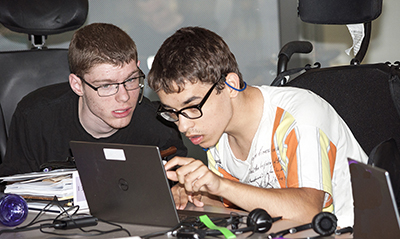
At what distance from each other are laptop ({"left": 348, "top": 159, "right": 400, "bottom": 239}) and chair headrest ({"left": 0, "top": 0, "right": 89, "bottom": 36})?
153 cm

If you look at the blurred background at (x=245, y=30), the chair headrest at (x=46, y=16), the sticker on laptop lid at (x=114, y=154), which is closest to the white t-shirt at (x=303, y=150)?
the sticker on laptop lid at (x=114, y=154)

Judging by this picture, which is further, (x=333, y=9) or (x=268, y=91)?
(x=333, y=9)

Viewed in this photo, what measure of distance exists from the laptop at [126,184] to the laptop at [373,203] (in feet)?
1.36

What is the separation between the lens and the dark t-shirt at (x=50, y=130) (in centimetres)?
192

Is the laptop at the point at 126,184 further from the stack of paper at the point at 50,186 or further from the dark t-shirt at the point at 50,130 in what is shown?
the dark t-shirt at the point at 50,130

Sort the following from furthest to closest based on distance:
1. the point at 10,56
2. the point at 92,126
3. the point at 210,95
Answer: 1. the point at 10,56
2. the point at 92,126
3. the point at 210,95

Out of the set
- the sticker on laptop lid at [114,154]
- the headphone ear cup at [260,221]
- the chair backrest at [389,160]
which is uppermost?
the sticker on laptop lid at [114,154]

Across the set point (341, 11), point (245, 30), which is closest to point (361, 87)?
point (341, 11)

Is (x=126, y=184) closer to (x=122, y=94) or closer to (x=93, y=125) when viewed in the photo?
(x=122, y=94)

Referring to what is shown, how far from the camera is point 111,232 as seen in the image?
1133mm

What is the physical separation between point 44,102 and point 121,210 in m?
0.95

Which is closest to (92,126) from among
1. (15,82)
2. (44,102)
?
(44,102)

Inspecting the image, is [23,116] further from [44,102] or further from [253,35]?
[253,35]

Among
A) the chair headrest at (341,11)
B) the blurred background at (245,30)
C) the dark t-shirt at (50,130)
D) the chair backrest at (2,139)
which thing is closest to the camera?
the chair headrest at (341,11)
